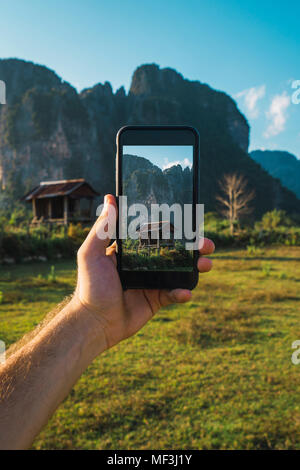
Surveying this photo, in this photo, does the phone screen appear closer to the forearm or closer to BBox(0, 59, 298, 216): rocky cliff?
the forearm

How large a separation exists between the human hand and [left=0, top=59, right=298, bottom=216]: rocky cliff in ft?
118

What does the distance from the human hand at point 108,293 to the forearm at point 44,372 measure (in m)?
0.04

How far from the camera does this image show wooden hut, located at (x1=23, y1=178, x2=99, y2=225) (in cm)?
1462

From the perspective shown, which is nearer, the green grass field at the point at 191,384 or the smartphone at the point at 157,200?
the smartphone at the point at 157,200

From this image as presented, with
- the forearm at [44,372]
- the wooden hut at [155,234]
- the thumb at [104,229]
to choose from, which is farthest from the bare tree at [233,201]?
the forearm at [44,372]

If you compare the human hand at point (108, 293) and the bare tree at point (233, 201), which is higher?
the bare tree at point (233, 201)

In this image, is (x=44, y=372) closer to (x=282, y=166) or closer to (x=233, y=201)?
(x=233, y=201)

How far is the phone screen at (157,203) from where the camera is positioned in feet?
4.11

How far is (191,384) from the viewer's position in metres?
2.86

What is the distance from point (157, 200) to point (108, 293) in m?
0.40

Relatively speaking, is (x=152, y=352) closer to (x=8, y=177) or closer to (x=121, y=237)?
(x=121, y=237)

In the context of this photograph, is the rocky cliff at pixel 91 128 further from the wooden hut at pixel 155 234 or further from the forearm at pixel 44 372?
the forearm at pixel 44 372
